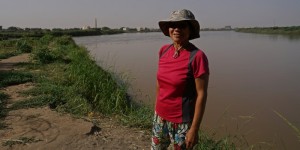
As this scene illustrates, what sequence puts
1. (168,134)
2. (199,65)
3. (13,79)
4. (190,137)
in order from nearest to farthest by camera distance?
(199,65)
(190,137)
(168,134)
(13,79)

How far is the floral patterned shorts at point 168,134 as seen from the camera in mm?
2158

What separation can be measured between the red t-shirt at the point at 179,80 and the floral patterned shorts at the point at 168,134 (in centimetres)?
5

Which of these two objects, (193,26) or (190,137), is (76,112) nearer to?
(190,137)

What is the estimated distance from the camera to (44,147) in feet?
11.3

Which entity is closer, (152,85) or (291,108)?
(291,108)

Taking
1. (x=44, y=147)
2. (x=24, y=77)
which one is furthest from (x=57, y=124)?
(x=24, y=77)

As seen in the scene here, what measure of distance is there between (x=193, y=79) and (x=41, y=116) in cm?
311

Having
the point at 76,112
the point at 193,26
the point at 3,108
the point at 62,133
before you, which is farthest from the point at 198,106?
the point at 3,108

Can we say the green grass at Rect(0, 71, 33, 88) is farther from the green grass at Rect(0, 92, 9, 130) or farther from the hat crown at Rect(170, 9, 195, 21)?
the hat crown at Rect(170, 9, 195, 21)

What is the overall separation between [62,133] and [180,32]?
7.81 feet

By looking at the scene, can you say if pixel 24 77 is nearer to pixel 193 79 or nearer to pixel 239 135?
pixel 239 135

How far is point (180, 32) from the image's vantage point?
2082 millimetres

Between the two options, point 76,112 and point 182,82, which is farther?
point 76,112

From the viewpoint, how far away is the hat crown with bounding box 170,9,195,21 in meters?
2.01
